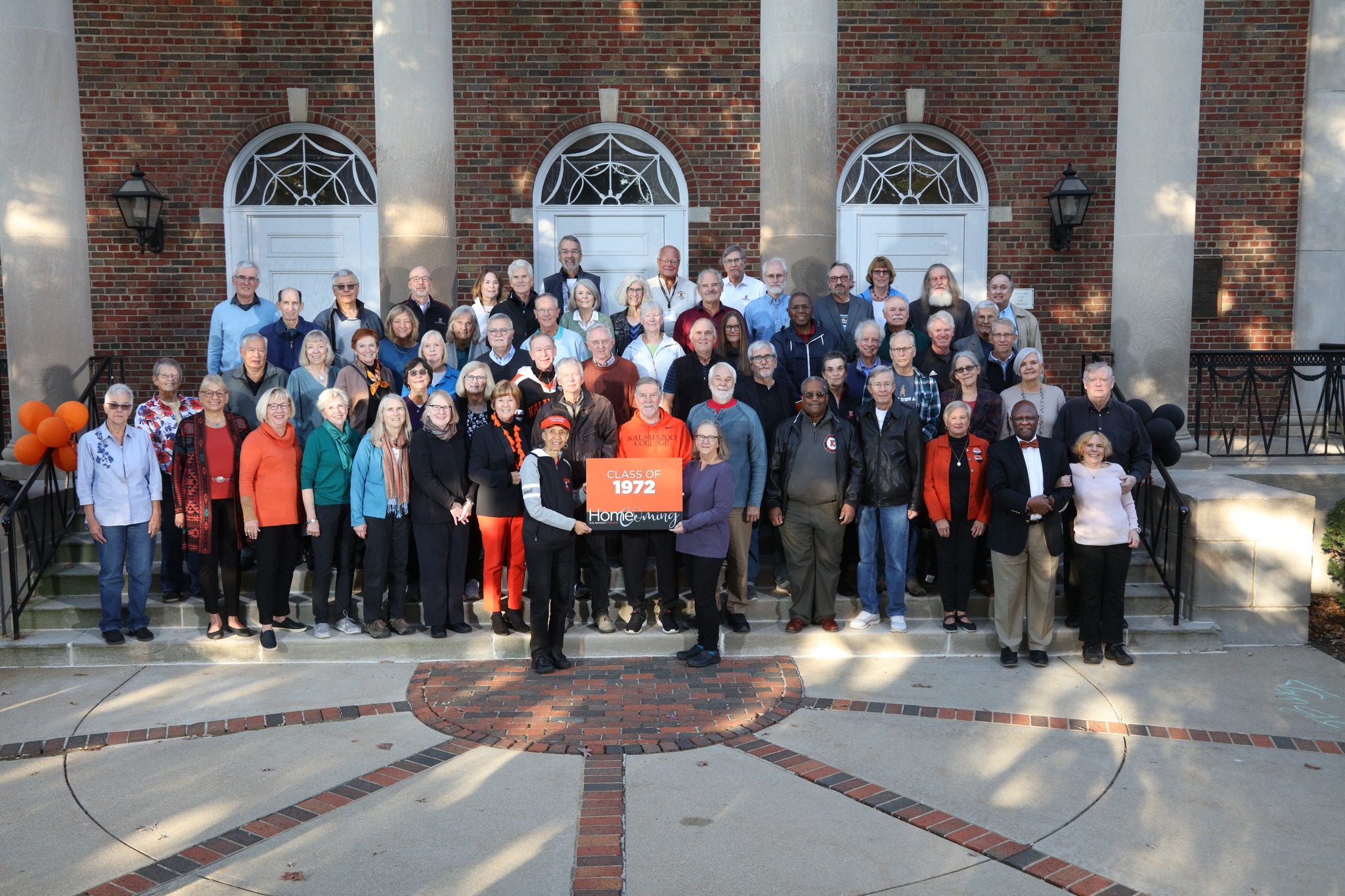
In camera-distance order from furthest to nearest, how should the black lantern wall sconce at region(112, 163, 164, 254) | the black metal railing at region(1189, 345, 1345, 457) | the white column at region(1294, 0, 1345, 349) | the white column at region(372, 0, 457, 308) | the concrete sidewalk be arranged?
the white column at region(1294, 0, 1345, 349)
the black lantern wall sconce at region(112, 163, 164, 254)
the black metal railing at region(1189, 345, 1345, 457)
the white column at region(372, 0, 457, 308)
the concrete sidewalk

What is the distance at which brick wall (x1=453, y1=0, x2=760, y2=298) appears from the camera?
12047 millimetres

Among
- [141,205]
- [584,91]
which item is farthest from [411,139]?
[141,205]

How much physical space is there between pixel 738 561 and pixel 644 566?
643 mm

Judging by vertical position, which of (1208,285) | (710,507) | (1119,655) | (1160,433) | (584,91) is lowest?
(1119,655)

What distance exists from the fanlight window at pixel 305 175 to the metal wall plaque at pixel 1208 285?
30.2ft

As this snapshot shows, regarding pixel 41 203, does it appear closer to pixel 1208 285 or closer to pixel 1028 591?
pixel 1028 591

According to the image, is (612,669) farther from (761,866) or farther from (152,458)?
(152,458)

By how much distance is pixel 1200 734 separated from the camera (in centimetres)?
616

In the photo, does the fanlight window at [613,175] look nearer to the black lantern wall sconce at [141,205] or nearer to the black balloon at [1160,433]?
the black lantern wall sconce at [141,205]

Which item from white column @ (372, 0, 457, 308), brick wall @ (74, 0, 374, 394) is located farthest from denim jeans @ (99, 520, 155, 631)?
brick wall @ (74, 0, 374, 394)

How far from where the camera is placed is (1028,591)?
7297 millimetres

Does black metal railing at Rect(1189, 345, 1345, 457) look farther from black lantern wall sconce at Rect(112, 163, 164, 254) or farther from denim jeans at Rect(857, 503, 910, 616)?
black lantern wall sconce at Rect(112, 163, 164, 254)

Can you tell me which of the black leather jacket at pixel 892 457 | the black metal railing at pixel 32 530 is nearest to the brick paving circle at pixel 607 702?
the black leather jacket at pixel 892 457

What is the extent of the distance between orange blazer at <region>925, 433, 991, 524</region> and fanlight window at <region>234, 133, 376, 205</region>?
7443 mm
